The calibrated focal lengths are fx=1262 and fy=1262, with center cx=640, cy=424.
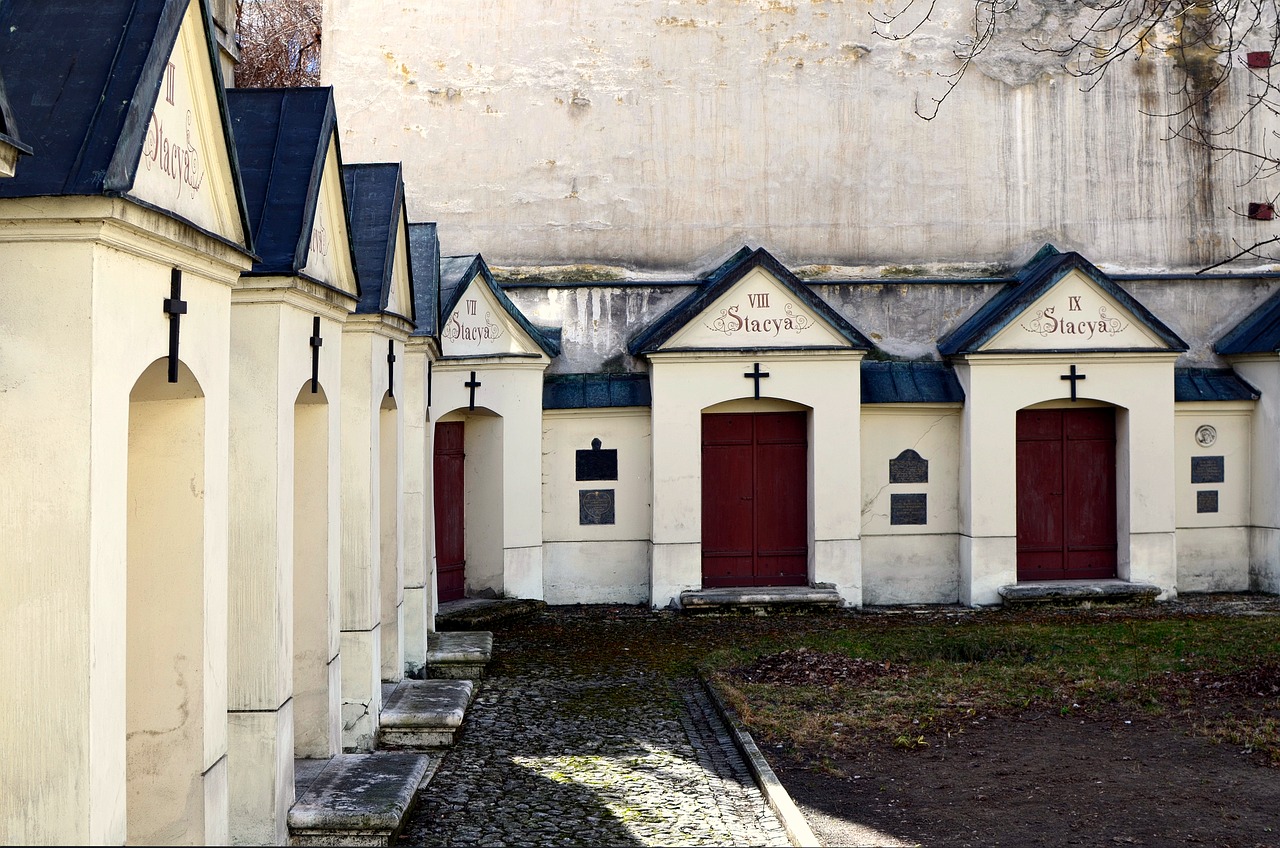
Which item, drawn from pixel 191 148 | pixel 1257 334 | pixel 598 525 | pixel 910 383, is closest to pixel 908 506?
pixel 910 383

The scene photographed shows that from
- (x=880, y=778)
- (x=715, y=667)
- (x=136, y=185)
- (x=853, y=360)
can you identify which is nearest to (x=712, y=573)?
(x=853, y=360)

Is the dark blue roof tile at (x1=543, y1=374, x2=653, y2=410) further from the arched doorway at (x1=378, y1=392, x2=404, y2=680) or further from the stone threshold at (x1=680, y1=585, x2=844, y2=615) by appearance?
the arched doorway at (x1=378, y1=392, x2=404, y2=680)

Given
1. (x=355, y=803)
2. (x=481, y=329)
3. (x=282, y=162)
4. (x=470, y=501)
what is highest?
(x=481, y=329)

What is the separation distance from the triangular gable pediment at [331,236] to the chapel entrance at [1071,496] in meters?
12.3

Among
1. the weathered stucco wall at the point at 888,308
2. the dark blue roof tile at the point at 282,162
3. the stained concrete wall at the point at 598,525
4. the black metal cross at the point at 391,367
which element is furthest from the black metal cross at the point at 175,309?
the weathered stucco wall at the point at 888,308

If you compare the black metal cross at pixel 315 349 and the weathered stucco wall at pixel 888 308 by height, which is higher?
the weathered stucco wall at pixel 888 308

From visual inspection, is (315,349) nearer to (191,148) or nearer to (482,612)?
(191,148)

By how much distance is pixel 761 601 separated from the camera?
16.6 metres

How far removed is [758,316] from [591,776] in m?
9.44

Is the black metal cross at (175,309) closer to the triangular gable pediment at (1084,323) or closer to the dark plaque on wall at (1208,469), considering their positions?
the triangular gable pediment at (1084,323)

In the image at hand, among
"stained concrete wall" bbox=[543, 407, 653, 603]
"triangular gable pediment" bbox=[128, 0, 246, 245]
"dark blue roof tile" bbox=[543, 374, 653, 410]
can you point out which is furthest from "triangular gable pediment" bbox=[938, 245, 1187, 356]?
"triangular gable pediment" bbox=[128, 0, 246, 245]

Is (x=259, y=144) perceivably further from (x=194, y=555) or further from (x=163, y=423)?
(x=194, y=555)

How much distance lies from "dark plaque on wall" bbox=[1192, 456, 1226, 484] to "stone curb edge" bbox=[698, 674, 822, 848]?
10.2 m

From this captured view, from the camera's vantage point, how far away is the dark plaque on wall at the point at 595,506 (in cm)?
1753
